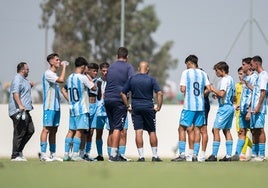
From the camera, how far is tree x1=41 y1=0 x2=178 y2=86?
49156mm

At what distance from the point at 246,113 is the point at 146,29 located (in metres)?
36.4

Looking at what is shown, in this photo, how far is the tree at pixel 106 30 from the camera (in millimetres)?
49156

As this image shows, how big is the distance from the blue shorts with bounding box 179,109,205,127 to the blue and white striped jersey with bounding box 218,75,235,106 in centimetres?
59

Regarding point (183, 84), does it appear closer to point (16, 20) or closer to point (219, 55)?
point (219, 55)

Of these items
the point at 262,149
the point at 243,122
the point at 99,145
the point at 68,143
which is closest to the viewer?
the point at 68,143

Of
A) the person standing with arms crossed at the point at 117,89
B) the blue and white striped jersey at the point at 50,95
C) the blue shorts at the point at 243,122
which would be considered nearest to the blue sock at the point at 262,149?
the blue shorts at the point at 243,122

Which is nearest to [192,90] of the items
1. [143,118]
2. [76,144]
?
[143,118]

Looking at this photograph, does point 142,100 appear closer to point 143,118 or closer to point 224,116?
point 143,118

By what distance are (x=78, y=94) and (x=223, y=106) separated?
2600mm

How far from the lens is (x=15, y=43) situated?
89.1ft

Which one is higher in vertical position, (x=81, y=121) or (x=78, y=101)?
(x=78, y=101)

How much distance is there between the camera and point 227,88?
19625 millimetres

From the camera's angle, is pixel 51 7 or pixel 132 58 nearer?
pixel 51 7

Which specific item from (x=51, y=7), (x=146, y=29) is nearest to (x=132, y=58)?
(x=146, y=29)
